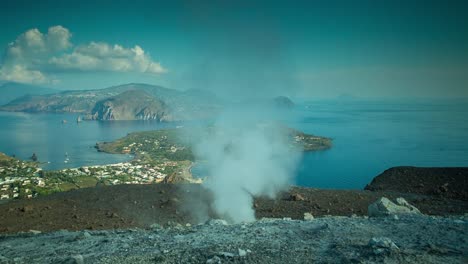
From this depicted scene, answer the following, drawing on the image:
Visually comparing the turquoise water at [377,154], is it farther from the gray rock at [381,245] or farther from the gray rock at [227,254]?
the gray rock at [227,254]

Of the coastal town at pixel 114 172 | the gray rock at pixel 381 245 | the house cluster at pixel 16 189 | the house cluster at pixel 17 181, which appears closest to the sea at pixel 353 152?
the coastal town at pixel 114 172

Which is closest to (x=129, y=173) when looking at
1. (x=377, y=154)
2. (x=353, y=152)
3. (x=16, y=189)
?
(x=16, y=189)

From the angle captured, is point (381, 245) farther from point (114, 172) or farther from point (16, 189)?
point (114, 172)

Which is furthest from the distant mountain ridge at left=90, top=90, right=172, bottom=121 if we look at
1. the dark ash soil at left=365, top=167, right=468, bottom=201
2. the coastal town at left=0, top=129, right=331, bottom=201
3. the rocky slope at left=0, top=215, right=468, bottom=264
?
the rocky slope at left=0, top=215, right=468, bottom=264

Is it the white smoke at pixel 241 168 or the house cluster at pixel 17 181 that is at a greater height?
the white smoke at pixel 241 168

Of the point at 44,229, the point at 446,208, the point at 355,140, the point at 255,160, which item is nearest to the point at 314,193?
the point at 255,160

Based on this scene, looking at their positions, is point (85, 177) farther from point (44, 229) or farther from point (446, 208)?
point (446, 208)
